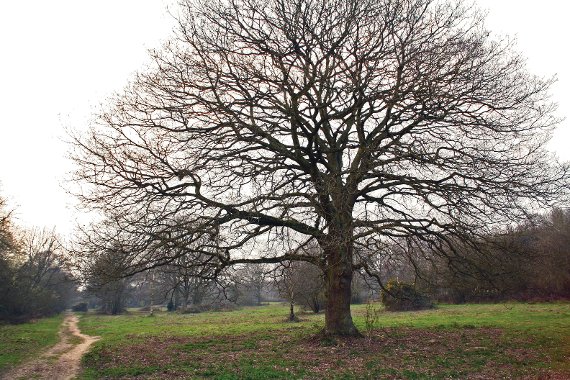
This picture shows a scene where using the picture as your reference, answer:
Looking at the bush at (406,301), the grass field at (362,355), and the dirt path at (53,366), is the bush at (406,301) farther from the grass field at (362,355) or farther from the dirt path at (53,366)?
the dirt path at (53,366)

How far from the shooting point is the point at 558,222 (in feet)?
84.2

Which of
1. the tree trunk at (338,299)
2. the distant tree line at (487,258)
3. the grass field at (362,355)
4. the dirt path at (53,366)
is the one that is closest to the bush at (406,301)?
the grass field at (362,355)

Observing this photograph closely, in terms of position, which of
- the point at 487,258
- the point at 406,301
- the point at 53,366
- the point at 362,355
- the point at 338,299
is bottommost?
the point at 53,366

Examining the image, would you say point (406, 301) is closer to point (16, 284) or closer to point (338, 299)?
point (338, 299)

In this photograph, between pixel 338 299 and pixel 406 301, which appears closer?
pixel 338 299

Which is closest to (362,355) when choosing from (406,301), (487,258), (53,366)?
(487,258)

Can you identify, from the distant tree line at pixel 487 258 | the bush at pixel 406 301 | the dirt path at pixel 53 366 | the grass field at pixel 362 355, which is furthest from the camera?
the bush at pixel 406 301

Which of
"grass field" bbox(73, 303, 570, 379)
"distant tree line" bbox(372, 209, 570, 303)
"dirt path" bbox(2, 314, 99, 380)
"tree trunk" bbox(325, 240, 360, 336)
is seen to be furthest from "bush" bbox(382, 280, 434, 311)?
"dirt path" bbox(2, 314, 99, 380)

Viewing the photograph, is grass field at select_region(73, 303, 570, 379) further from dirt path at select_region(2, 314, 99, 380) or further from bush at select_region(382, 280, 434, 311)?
bush at select_region(382, 280, 434, 311)

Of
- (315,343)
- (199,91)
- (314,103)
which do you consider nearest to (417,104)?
(314,103)

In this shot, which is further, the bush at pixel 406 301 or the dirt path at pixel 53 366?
the bush at pixel 406 301

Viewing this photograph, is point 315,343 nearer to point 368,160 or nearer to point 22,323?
point 368,160

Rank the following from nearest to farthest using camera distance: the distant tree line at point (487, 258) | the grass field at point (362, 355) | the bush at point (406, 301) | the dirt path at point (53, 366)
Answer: the grass field at point (362, 355), the dirt path at point (53, 366), the distant tree line at point (487, 258), the bush at point (406, 301)

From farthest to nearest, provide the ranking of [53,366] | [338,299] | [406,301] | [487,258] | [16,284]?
[16,284] < [406,301] < [338,299] < [487,258] < [53,366]
